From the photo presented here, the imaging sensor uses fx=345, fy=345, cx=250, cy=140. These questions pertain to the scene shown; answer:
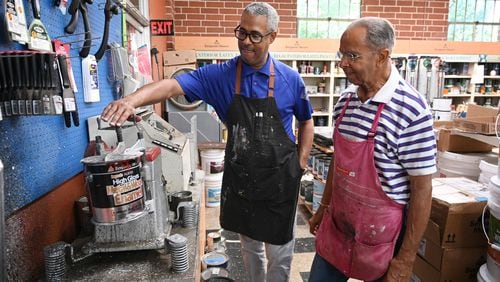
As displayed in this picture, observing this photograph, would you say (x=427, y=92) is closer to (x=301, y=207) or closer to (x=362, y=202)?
(x=301, y=207)

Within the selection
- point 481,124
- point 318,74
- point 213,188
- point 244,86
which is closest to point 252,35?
point 244,86

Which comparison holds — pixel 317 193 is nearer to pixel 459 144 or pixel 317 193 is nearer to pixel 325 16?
pixel 459 144

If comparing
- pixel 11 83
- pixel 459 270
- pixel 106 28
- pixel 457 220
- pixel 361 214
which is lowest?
pixel 459 270

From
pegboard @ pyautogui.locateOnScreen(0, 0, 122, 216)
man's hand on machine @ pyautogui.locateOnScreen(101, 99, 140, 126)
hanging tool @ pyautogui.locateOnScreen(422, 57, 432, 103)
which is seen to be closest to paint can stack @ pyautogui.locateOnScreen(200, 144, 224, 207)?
pegboard @ pyautogui.locateOnScreen(0, 0, 122, 216)

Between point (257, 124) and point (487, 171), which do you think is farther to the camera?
point (487, 171)

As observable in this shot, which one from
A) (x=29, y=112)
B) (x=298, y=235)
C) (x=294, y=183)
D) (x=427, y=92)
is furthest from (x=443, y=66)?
(x=29, y=112)

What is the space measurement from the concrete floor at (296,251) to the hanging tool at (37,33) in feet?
6.00

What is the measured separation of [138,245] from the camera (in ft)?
4.08

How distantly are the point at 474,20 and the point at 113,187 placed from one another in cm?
730

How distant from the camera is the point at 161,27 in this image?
3629 millimetres

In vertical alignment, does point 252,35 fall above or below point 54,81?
above

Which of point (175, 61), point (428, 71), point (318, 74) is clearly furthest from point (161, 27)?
point (428, 71)

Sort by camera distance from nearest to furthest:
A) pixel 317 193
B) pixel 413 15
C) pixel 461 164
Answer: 1. pixel 461 164
2. pixel 317 193
3. pixel 413 15

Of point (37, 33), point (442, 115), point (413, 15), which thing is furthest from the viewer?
point (413, 15)
